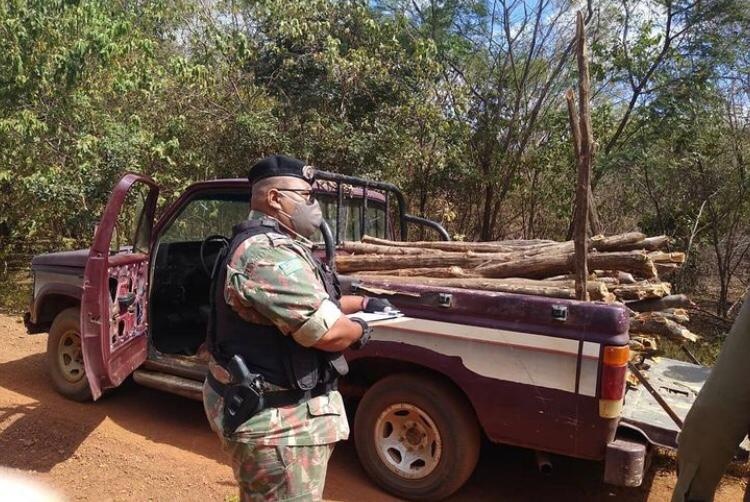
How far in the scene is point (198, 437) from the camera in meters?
4.24

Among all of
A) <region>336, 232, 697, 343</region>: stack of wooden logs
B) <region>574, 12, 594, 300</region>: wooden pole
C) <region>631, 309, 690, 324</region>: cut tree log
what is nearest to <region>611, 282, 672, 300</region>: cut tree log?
<region>336, 232, 697, 343</region>: stack of wooden logs

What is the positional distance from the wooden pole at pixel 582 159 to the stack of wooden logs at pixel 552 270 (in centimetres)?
27

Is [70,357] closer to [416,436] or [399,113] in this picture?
[416,436]

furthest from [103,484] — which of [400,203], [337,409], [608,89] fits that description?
[608,89]

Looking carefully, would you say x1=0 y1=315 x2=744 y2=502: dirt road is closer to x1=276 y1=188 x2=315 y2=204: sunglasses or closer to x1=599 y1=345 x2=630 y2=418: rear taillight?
x1=599 y1=345 x2=630 y2=418: rear taillight

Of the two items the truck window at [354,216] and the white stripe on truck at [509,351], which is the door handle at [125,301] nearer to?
the truck window at [354,216]

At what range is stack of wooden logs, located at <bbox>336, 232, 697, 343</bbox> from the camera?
3.36 m

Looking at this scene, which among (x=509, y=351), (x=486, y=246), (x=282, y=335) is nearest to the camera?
(x=282, y=335)

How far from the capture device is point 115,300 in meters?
4.07

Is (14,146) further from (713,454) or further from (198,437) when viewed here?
(713,454)

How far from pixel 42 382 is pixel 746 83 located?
941 centimetres

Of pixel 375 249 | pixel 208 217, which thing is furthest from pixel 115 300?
pixel 375 249

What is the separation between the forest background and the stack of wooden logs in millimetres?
4597

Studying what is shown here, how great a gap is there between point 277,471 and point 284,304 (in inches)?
22.9
